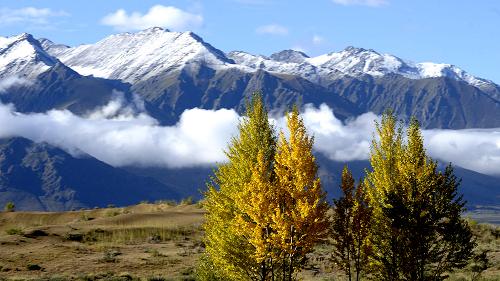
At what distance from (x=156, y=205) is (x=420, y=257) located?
7814 centimetres

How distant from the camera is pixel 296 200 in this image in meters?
34.6

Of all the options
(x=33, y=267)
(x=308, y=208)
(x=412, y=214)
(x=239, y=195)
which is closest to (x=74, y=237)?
(x=33, y=267)

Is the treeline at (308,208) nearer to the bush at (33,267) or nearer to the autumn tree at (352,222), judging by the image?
the autumn tree at (352,222)

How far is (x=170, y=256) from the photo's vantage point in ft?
211

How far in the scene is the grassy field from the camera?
54.9 m

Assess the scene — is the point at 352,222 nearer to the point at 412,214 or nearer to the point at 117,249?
the point at 412,214

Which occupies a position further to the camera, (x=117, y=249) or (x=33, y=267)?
(x=117, y=249)

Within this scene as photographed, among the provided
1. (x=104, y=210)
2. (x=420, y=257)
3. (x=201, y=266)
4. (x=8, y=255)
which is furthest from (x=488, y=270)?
(x=104, y=210)

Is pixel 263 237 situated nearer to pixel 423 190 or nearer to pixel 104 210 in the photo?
pixel 423 190

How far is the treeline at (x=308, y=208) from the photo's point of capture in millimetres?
34719

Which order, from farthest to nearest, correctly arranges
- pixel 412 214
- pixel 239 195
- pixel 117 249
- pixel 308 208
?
Answer: pixel 117 249
pixel 412 214
pixel 239 195
pixel 308 208

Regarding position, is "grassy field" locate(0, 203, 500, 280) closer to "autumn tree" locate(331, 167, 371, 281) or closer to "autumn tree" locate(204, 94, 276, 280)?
"autumn tree" locate(331, 167, 371, 281)

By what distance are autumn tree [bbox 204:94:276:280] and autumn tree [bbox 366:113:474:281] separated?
7.44m

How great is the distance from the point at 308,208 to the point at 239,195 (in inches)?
148
